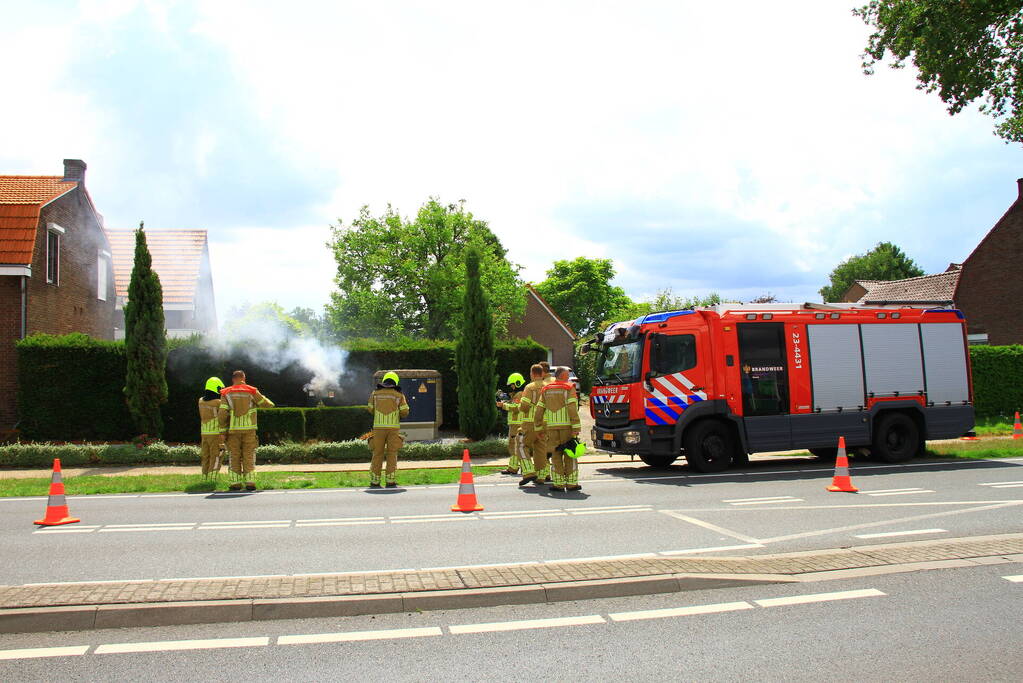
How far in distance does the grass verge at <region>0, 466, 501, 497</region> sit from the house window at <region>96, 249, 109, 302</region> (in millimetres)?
14364

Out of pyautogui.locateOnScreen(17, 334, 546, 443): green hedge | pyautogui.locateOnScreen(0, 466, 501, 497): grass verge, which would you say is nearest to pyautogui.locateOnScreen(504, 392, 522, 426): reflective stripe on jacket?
pyautogui.locateOnScreen(0, 466, 501, 497): grass verge

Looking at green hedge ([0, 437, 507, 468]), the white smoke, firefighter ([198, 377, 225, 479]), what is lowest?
green hedge ([0, 437, 507, 468])

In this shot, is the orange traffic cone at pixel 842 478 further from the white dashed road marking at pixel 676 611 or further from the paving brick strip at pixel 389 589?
the white dashed road marking at pixel 676 611

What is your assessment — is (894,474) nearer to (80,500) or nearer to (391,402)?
(391,402)

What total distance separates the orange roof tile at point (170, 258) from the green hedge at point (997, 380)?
27964mm

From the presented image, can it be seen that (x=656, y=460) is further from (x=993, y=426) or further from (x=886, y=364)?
(x=993, y=426)

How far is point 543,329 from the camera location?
46.1 meters

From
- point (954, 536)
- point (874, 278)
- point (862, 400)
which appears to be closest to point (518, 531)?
point (954, 536)

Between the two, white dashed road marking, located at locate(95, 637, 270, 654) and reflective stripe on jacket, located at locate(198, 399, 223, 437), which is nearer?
white dashed road marking, located at locate(95, 637, 270, 654)

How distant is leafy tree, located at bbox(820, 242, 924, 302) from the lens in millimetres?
74188

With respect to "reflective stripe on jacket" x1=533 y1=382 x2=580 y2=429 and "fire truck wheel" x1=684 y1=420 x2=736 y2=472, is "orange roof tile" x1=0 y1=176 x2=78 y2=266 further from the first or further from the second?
"fire truck wheel" x1=684 y1=420 x2=736 y2=472

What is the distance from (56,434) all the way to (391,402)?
37.2 feet

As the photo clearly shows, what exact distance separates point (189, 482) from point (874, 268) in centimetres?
7469

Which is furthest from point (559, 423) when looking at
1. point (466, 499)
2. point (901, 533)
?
point (901, 533)
